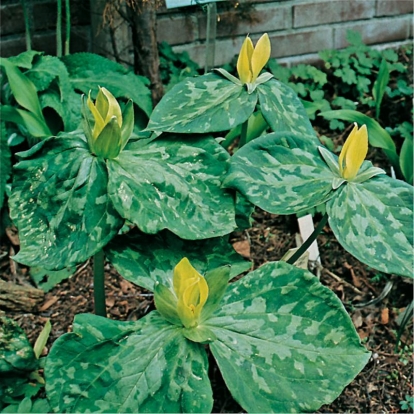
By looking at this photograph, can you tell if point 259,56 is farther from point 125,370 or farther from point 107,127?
point 125,370

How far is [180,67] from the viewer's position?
2.48 metres

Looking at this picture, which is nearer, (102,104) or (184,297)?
(184,297)

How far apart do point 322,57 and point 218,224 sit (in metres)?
1.80

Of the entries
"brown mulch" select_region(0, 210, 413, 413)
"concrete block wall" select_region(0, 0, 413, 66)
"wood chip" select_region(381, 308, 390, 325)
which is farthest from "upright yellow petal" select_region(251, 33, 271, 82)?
"concrete block wall" select_region(0, 0, 413, 66)

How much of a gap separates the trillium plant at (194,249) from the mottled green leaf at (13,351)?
47 centimetres

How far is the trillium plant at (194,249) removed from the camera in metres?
1.00

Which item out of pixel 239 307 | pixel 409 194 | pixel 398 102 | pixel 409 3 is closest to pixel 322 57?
pixel 398 102

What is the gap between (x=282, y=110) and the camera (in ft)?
4.05

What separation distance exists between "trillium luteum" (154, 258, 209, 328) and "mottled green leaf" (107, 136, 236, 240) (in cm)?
6

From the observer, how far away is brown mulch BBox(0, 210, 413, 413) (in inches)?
62.6

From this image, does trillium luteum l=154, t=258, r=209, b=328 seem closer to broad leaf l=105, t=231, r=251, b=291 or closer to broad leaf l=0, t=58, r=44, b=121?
broad leaf l=105, t=231, r=251, b=291

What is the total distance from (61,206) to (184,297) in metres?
0.27

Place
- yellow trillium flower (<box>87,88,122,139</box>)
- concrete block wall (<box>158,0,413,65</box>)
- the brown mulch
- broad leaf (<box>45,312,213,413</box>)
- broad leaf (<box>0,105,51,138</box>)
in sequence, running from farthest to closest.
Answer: concrete block wall (<box>158,0,413,65</box>)
broad leaf (<box>0,105,51,138</box>)
the brown mulch
yellow trillium flower (<box>87,88,122,139</box>)
broad leaf (<box>45,312,213,413</box>)

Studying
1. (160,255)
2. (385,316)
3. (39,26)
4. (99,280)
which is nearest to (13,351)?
(99,280)
